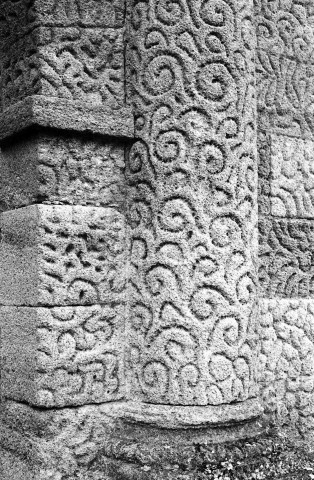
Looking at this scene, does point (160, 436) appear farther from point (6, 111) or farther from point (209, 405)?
point (6, 111)

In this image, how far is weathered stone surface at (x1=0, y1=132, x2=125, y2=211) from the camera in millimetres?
2342

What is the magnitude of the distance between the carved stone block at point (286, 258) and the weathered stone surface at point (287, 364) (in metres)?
0.06

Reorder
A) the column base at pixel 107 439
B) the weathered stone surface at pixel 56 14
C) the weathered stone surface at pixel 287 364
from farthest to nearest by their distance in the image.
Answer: the weathered stone surface at pixel 287 364 < the weathered stone surface at pixel 56 14 < the column base at pixel 107 439

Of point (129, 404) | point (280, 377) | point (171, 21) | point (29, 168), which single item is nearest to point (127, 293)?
point (129, 404)

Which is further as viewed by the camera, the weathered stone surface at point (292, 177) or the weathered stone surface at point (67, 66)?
the weathered stone surface at point (292, 177)

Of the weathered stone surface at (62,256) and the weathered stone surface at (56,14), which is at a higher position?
the weathered stone surface at (56,14)

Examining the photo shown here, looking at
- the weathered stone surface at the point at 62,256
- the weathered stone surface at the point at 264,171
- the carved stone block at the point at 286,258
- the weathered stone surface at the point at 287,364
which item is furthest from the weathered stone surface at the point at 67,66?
the weathered stone surface at the point at 287,364

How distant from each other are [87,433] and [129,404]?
194 mm

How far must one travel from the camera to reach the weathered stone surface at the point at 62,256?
230 centimetres

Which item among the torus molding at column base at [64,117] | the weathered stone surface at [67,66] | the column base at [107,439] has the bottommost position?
the column base at [107,439]

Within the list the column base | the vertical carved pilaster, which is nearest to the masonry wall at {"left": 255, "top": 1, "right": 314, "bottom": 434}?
the column base

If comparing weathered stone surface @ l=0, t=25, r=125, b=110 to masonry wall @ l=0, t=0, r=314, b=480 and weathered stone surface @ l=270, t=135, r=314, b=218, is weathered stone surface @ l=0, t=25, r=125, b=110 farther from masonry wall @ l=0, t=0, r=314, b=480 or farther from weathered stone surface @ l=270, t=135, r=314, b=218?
weathered stone surface @ l=270, t=135, r=314, b=218

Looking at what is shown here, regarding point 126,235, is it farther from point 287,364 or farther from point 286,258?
point 287,364

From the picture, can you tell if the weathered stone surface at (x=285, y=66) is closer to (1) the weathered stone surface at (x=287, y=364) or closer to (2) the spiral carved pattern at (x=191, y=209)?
(2) the spiral carved pattern at (x=191, y=209)
